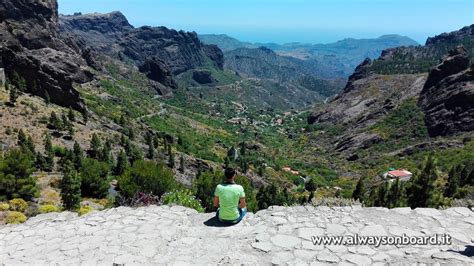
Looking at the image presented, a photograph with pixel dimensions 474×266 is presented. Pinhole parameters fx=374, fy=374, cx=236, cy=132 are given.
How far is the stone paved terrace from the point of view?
1055cm

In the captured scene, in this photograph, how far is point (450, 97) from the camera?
126062 mm

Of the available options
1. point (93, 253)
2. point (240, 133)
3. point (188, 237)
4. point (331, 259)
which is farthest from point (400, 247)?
point (240, 133)

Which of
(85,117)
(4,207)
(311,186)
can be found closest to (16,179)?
(4,207)

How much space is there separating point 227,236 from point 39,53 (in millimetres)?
127956

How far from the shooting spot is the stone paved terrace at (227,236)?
34.6 feet

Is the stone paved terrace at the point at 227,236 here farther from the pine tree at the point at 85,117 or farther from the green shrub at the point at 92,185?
the pine tree at the point at 85,117

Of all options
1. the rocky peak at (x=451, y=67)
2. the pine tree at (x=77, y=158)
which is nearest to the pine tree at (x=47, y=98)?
the pine tree at (x=77, y=158)

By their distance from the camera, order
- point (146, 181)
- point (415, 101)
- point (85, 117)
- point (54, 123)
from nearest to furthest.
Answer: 1. point (146, 181)
2. point (54, 123)
3. point (85, 117)
4. point (415, 101)

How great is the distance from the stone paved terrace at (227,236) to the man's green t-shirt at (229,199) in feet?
1.61

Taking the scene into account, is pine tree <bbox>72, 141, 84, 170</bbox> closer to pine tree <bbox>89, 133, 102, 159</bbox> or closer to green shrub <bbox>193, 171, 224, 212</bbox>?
pine tree <bbox>89, 133, 102, 159</bbox>

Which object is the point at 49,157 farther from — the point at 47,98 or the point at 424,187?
the point at 424,187

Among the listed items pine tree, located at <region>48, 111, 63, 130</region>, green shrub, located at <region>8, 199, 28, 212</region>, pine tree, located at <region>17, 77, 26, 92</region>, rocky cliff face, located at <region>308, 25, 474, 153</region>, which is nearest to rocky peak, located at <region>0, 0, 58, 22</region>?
pine tree, located at <region>17, 77, 26, 92</region>

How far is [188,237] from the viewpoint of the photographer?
39.1 feet

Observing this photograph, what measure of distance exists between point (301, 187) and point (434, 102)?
70652 mm
